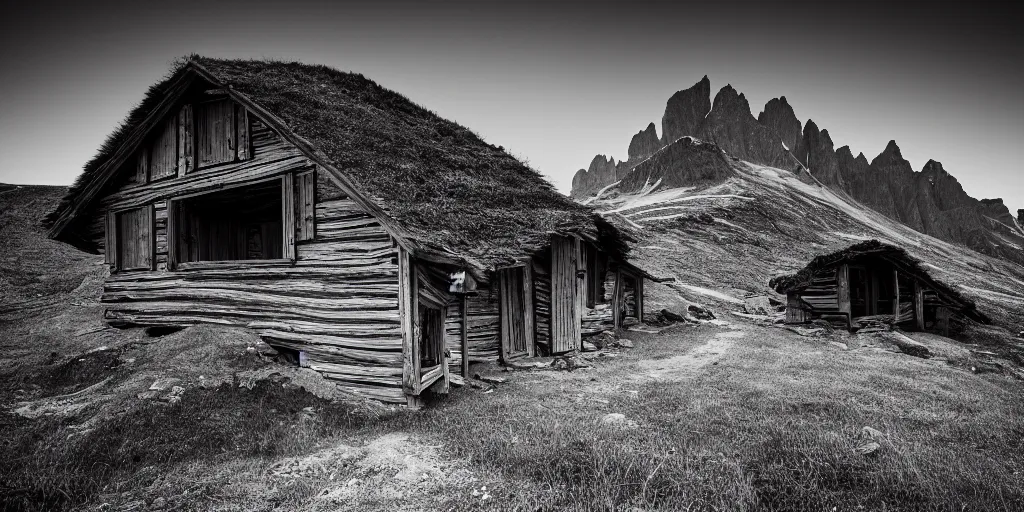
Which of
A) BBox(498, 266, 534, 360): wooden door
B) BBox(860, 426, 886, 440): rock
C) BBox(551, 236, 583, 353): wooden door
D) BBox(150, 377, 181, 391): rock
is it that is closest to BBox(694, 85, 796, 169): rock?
BBox(551, 236, 583, 353): wooden door

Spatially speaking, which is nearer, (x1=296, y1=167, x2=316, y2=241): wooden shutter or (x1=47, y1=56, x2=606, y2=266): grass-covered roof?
(x1=296, y1=167, x2=316, y2=241): wooden shutter

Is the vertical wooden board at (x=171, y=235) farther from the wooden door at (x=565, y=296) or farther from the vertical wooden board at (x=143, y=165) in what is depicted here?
the wooden door at (x=565, y=296)

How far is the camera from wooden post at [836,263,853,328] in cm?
1864

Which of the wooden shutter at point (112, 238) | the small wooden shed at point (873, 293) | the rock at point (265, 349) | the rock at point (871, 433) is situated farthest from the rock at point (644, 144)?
the rock at point (265, 349)

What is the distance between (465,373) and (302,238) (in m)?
4.65

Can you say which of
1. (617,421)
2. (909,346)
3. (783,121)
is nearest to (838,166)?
(783,121)

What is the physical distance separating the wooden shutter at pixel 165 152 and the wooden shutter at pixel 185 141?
0.61 ft

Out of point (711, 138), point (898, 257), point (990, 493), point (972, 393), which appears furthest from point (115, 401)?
point (711, 138)

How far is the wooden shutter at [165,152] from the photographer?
10.5m

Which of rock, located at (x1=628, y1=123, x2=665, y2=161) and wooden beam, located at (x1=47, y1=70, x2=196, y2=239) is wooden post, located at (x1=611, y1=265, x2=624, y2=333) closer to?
wooden beam, located at (x1=47, y1=70, x2=196, y2=239)

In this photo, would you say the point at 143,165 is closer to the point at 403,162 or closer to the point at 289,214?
the point at 289,214

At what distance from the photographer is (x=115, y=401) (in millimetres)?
6555

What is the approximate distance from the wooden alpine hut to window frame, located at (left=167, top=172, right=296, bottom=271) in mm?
34

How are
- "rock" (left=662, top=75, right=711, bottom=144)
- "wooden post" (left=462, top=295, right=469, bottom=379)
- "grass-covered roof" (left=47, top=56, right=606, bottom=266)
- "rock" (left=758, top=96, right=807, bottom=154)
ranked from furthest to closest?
"rock" (left=662, top=75, right=711, bottom=144) < "rock" (left=758, top=96, right=807, bottom=154) < "wooden post" (left=462, top=295, right=469, bottom=379) < "grass-covered roof" (left=47, top=56, right=606, bottom=266)
